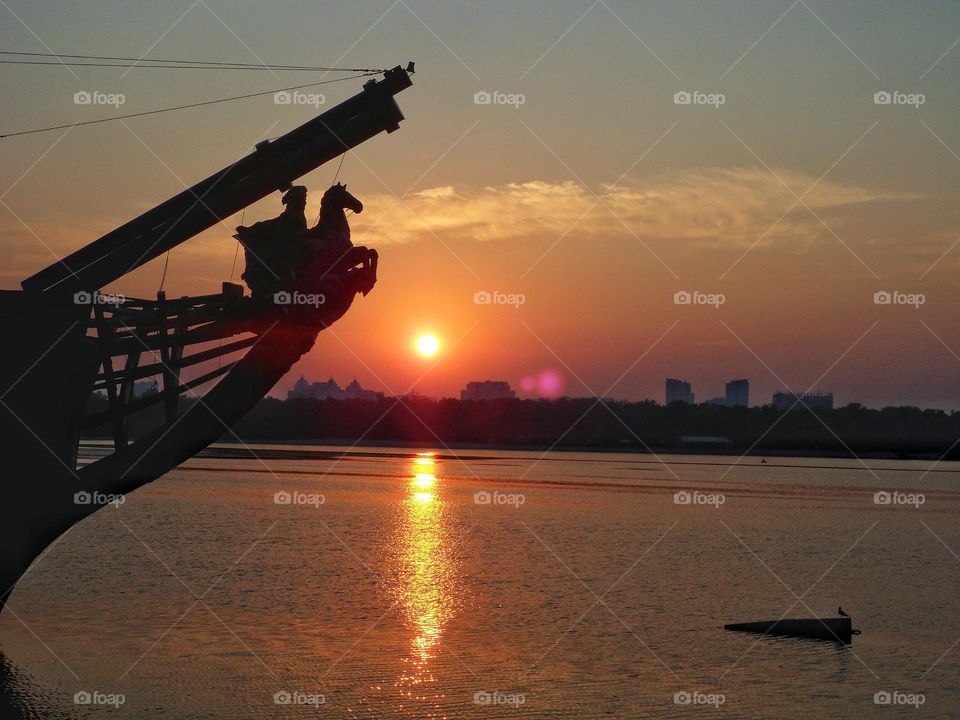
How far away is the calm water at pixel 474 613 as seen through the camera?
23375 mm

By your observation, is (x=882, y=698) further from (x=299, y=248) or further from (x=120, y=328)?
(x=120, y=328)

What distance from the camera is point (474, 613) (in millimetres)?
33906

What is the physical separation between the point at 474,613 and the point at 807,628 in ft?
32.7

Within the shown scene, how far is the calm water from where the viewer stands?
2338 cm

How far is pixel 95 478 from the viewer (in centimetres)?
2459

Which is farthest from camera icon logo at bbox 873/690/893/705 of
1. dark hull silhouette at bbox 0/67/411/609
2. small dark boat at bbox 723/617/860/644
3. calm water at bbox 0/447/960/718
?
dark hull silhouette at bbox 0/67/411/609

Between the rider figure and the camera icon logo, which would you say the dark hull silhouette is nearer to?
the rider figure

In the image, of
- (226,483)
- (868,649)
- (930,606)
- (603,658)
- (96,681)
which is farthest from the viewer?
(226,483)

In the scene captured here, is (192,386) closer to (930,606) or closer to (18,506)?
(18,506)

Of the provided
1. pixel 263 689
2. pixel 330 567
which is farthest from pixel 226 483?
pixel 263 689

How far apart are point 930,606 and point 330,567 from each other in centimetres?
2265

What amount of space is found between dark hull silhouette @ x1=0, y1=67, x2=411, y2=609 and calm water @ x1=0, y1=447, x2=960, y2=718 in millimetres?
4038

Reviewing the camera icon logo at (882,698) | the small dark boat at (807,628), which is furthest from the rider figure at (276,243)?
the small dark boat at (807,628)

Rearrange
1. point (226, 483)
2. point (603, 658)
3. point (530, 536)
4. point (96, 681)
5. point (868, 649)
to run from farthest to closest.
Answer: point (226, 483) → point (530, 536) → point (868, 649) → point (603, 658) → point (96, 681)
